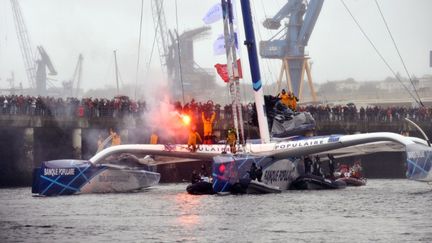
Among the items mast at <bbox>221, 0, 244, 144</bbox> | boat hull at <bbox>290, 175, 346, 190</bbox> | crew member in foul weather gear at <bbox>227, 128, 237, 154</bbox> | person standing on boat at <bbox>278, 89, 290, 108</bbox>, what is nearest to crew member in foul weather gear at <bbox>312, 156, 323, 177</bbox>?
boat hull at <bbox>290, 175, 346, 190</bbox>

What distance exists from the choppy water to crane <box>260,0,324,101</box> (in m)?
63.5

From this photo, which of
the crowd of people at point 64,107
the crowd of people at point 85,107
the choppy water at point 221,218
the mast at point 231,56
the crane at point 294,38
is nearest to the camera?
the choppy water at point 221,218

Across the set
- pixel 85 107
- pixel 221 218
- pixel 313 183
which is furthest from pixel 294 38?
pixel 221 218

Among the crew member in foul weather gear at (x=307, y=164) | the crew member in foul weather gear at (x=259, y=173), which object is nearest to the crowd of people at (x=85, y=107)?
the crew member in foul weather gear at (x=307, y=164)

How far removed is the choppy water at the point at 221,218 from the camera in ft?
70.2

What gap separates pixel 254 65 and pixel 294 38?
6218 centimetres

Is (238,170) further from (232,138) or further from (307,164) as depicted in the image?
(307,164)

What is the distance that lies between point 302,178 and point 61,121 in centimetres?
1885

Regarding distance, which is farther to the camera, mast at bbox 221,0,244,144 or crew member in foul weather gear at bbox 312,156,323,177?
crew member in foul weather gear at bbox 312,156,323,177

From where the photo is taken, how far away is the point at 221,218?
1021 inches

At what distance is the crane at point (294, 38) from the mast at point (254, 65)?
58.9m

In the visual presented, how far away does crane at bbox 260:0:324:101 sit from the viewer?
325 ft

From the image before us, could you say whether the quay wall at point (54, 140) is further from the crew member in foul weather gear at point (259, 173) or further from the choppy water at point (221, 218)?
the crew member in foul weather gear at point (259, 173)

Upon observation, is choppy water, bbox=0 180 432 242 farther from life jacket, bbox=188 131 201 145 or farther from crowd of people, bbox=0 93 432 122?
crowd of people, bbox=0 93 432 122
